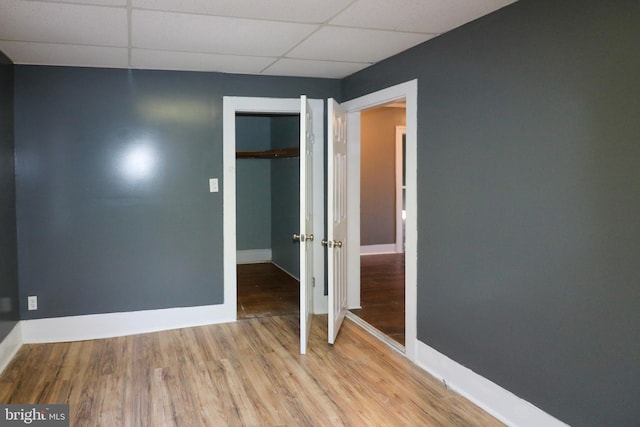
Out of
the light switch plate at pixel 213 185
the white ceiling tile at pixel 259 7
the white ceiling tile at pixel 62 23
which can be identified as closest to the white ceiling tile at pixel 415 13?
the white ceiling tile at pixel 259 7

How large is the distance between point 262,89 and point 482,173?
2.45 m

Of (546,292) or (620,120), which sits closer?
(620,120)

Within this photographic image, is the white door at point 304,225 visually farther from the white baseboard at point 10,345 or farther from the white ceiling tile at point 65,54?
the white baseboard at point 10,345

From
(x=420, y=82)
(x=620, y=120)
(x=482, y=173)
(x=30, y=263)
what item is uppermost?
(x=420, y=82)

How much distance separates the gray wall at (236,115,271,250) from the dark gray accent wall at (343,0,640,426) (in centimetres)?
447

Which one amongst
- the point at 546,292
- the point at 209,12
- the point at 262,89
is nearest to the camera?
the point at 546,292

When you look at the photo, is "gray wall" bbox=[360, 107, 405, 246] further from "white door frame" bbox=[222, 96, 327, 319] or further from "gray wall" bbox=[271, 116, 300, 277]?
"white door frame" bbox=[222, 96, 327, 319]

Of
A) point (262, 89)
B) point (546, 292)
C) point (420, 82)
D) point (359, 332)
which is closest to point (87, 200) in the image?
point (262, 89)

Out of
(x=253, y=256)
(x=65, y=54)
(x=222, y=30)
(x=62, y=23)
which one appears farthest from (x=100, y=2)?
(x=253, y=256)

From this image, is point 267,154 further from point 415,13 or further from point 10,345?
point 415,13

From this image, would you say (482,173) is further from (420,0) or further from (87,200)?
(87,200)

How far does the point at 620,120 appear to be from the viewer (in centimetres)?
210

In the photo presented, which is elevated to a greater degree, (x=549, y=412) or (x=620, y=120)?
(x=620, y=120)

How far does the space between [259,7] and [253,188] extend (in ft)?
16.9
